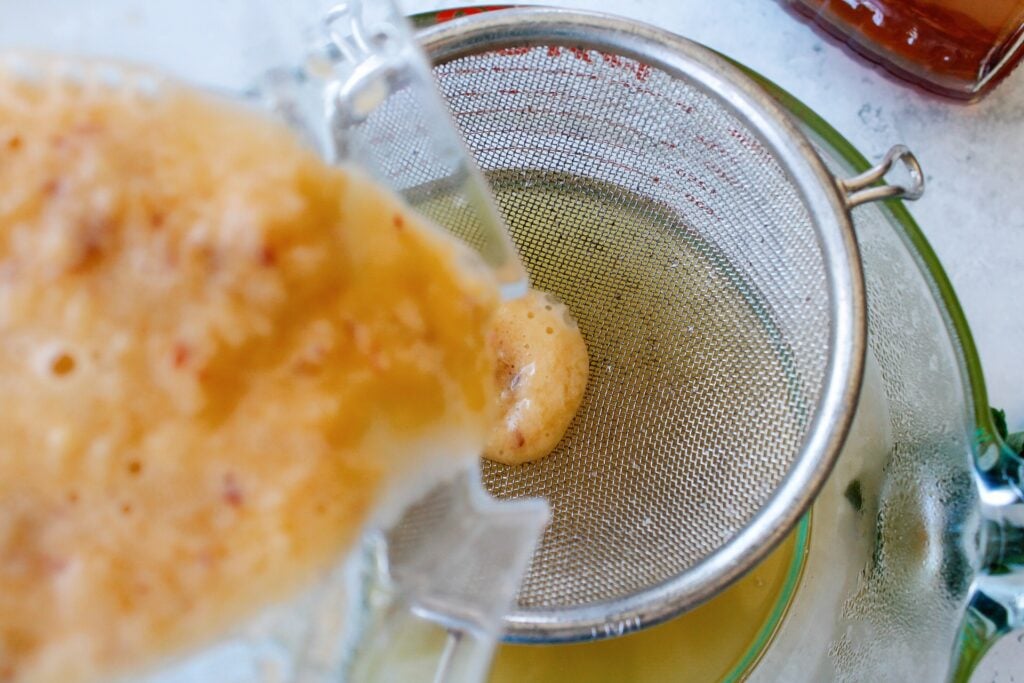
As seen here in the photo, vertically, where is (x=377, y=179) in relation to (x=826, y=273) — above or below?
above

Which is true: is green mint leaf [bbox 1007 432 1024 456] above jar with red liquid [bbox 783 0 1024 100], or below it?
below

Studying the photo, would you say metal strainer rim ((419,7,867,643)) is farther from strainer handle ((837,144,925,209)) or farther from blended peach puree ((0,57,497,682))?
blended peach puree ((0,57,497,682))

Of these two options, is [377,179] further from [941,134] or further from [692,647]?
[941,134]

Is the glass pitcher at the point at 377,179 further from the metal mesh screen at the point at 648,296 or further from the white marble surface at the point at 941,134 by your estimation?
the white marble surface at the point at 941,134

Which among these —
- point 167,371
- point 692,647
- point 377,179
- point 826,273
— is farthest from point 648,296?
point 167,371

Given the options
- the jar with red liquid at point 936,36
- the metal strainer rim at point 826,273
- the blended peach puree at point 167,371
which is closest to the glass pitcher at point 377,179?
the blended peach puree at point 167,371

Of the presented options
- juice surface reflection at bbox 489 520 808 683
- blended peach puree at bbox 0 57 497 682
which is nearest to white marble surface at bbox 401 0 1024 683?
juice surface reflection at bbox 489 520 808 683

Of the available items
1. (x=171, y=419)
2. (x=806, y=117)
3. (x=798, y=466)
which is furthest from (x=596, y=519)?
(x=171, y=419)
